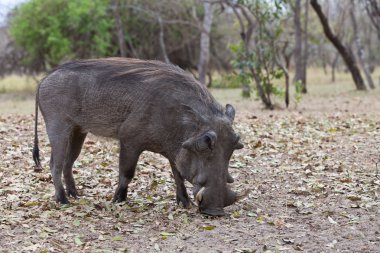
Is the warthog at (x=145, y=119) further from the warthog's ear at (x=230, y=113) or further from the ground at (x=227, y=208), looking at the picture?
the ground at (x=227, y=208)

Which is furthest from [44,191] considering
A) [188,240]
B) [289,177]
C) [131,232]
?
[289,177]

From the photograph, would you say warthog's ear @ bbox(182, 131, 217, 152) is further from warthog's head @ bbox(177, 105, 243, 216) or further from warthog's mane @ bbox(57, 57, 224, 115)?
warthog's mane @ bbox(57, 57, 224, 115)

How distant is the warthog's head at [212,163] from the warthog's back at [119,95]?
0.70 feet

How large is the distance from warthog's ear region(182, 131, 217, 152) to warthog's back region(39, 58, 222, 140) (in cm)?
28

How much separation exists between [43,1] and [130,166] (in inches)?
820

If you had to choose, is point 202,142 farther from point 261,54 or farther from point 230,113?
point 261,54

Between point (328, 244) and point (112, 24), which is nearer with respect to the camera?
point (328, 244)

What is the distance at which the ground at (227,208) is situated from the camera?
4941 mm

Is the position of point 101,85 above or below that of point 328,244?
above

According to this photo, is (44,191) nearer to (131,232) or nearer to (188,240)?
(131,232)

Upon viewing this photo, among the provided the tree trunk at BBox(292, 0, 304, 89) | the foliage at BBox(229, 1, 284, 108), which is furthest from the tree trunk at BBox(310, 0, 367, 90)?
the foliage at BBox(229, 1, 284, 108)

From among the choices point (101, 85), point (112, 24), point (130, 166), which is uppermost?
point (112, 24)

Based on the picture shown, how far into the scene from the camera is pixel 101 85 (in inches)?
237

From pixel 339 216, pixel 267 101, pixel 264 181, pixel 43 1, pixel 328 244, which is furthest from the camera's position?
pixel 43 1
